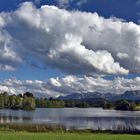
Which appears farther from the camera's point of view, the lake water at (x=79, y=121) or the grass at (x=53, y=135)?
the lake water at (x=79, y=121)

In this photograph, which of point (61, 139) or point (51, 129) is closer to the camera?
point (61, 139)

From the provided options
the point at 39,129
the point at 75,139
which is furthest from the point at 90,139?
the point at 39,129

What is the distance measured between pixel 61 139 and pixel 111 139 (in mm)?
6150

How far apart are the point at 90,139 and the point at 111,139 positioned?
2.53 meters

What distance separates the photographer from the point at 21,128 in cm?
6994

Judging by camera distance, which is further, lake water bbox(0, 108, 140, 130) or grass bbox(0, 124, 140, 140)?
lake water bbox(0, 108, 140, 130)

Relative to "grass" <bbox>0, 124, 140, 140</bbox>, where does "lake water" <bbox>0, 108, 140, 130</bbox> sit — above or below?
above

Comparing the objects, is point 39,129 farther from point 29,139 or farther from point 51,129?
point 29,139

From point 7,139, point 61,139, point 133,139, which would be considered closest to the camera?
point 7,139

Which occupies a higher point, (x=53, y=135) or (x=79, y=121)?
(x=79, y=121)

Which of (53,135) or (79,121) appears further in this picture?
(79,121)

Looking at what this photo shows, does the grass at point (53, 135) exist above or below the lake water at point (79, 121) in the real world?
below

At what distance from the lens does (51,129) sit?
227ft

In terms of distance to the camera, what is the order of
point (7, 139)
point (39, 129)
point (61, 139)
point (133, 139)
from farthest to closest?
point (39, 129) < point (133, 139) < point (61, 139) < point (7, 139)
